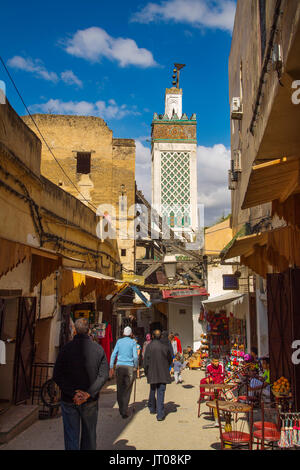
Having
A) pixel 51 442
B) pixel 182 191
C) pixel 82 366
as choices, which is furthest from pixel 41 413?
pixel 182 191

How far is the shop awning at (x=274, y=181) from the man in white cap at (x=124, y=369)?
3517 millimetres

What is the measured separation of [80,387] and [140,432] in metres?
2.66

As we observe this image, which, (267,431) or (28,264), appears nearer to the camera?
(267,431)

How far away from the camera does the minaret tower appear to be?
75.7 ft

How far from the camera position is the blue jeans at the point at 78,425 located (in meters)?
4.36

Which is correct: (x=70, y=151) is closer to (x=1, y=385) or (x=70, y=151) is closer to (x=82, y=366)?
(x=1, y=385)

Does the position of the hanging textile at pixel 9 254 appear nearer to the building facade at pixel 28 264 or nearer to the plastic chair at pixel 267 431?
the building facade at pixel 28 264

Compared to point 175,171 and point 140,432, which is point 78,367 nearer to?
point 140,432

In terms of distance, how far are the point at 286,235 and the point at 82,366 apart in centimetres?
348

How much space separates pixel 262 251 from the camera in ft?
27.4

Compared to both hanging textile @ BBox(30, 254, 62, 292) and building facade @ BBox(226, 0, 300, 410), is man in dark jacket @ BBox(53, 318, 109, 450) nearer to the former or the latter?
building facade @ BBox(226, 0, 300, 410)

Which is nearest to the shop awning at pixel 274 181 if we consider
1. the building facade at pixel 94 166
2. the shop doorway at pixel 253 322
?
the shop doorway at pixel 253 322

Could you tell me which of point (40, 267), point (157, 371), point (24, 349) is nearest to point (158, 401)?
point (157, 371)

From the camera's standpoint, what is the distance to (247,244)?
311 inches
